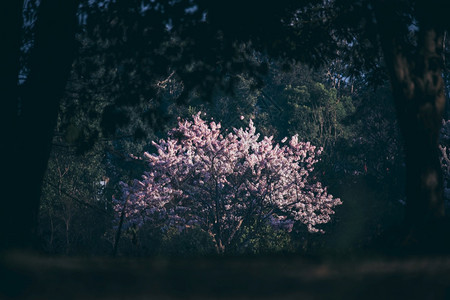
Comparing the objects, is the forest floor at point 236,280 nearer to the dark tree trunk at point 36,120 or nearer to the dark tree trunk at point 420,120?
the dark tree trunk at point 36,120

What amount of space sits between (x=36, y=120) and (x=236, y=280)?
4999mm

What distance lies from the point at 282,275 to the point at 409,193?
15.0ft

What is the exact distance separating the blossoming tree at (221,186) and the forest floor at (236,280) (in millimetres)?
17653

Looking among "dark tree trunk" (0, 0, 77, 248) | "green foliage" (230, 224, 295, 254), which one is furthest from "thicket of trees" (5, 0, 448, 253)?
"green foliage" (230, 224, 295, 254)

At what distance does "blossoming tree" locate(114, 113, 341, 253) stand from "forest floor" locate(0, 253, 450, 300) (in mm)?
17653

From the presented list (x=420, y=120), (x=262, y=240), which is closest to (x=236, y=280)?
(x=420, y=120)

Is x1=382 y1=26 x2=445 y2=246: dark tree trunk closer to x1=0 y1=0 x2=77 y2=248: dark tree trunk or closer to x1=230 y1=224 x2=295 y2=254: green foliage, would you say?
x1=0 y1=0 x2=77 y2=248: dark tree trunk

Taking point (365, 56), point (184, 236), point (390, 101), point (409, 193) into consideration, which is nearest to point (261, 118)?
point (390, 101)

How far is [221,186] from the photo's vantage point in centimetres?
2239

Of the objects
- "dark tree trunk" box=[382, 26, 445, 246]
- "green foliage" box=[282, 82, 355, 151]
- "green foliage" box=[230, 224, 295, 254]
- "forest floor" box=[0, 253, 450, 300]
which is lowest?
"forest floor" box=[0, 253, 450, 300]

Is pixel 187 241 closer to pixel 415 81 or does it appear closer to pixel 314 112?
pixel 415 81

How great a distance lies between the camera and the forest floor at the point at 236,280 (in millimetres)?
3051

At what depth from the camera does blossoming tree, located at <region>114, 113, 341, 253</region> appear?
22406 mm

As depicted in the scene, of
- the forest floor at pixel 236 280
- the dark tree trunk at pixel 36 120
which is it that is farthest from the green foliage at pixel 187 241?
the forest floor at pixel 236 280
